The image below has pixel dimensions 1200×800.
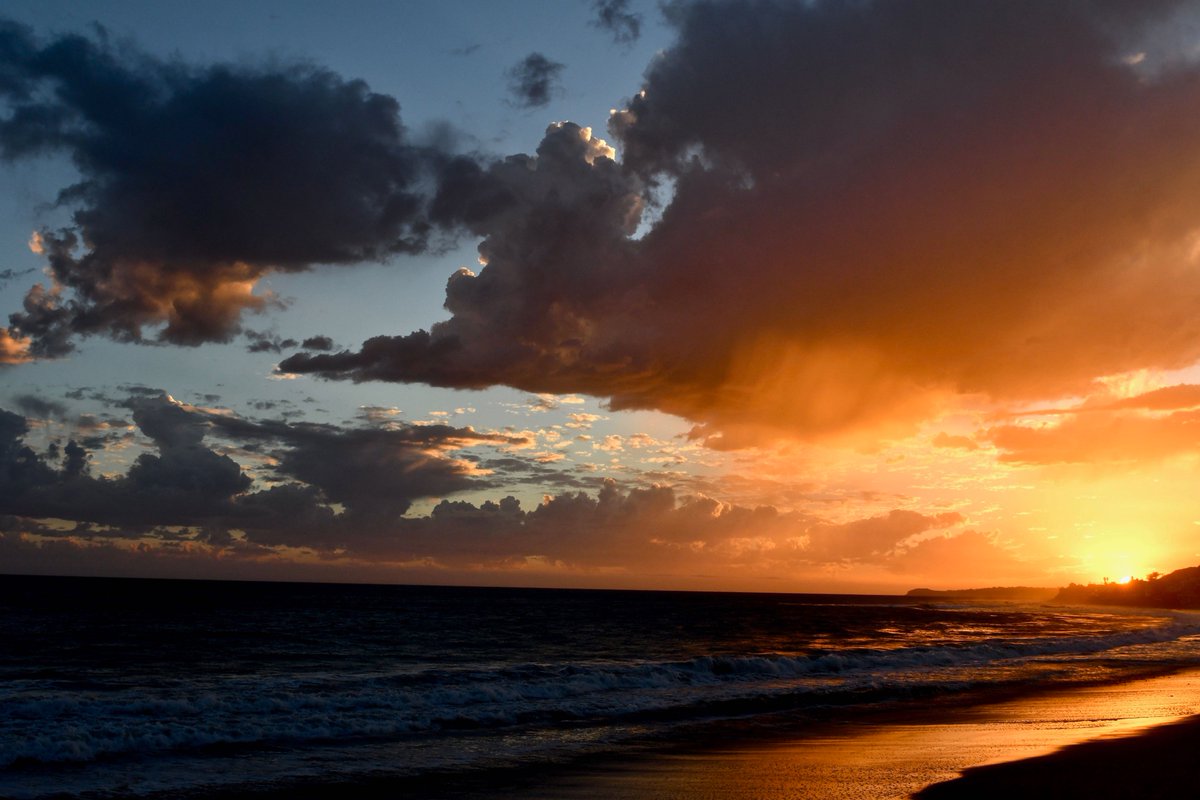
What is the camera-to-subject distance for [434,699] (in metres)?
27.2

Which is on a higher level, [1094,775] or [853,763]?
[1094,775]

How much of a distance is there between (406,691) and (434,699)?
5.76 ft

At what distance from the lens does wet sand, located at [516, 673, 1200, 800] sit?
14.0 meters

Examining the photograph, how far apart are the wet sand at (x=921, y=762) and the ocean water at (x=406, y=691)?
8.18 ft

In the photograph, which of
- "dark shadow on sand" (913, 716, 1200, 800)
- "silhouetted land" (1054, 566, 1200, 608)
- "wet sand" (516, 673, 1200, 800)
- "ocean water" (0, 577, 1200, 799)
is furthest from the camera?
"silhouetted land" (1054, 566, 1200, 608)

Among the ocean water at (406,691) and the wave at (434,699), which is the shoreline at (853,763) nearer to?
the ocean water at (406,691)

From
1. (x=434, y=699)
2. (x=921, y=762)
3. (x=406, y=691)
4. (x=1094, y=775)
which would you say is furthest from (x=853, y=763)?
(x=406, y=691)

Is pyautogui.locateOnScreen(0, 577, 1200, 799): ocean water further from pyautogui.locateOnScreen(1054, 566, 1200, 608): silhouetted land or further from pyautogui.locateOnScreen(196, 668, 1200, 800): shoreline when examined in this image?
pyautogui.locateOnScreen(1054, 566, 1200, 608): silhouetted land

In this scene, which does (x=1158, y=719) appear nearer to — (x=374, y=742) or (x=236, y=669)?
(x=374, y=742)

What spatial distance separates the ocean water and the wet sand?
98.2 inches

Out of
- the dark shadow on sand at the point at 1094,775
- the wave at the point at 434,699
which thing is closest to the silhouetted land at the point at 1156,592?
the wave at the point at 434,699

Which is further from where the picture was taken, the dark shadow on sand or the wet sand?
the wet sand

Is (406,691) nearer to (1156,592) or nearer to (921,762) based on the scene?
(921,762)

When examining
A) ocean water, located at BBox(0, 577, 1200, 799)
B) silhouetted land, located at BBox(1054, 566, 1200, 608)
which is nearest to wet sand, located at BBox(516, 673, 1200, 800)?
ocean water, located at BBox(0, 577, 1200, 799)
